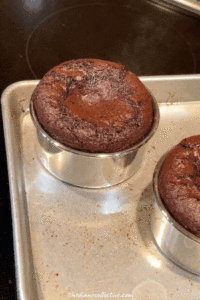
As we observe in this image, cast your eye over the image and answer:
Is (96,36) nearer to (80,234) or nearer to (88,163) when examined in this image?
(88,163)

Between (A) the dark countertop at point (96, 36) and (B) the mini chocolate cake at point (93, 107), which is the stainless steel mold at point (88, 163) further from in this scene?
(A) the dark countertop at point (96, 36)

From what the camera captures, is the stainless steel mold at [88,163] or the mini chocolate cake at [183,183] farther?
the stainless steel mold at [88,163]

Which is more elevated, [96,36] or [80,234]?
[96,36]

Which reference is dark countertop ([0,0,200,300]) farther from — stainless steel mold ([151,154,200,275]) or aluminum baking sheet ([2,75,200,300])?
stainless steel mold ([151,154,200,275])

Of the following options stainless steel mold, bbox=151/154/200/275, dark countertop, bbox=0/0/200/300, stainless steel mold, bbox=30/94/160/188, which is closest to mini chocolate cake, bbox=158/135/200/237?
stainless steel mold, bbox=151/154/200/275

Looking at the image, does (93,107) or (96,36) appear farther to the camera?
(96,36)

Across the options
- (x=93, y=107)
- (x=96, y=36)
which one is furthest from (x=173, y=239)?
(x=96, y=36)

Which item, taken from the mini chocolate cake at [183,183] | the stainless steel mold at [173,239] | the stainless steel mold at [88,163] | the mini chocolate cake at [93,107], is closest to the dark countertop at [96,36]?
the mini chocolate cake at [93,107]

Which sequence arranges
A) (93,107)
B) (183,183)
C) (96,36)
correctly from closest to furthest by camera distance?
(183,183) → (93,107) → (96,36)
